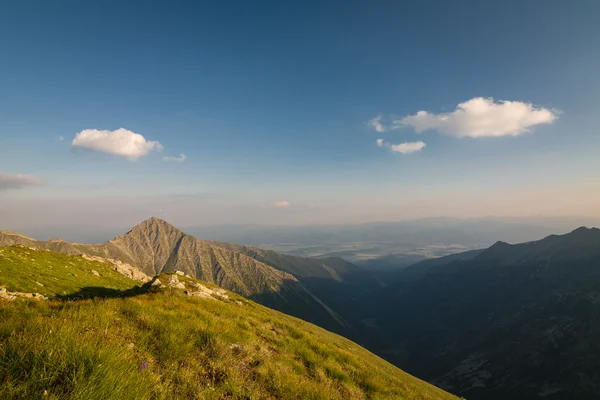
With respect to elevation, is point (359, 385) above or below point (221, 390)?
below

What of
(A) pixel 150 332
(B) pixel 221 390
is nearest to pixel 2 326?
(A) pixel 150 332

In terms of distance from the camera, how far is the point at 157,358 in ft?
25.6

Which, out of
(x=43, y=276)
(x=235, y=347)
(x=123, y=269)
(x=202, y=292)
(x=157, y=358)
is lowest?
(x=123, y=269)

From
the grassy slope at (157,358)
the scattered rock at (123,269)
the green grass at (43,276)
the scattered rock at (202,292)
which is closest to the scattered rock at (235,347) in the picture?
the grassy slope at (157,358)

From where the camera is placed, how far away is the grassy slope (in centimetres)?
468

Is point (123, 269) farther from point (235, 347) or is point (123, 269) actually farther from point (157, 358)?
point (157, 358)

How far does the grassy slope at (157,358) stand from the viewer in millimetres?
4682

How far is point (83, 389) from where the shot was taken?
14.6ft

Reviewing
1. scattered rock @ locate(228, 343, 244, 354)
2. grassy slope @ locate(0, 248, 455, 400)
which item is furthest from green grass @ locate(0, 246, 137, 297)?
scattered rock @ locate(228, 343, 244, 354)

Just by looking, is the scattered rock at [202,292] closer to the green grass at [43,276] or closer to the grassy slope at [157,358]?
the grassy slope at [157,358]

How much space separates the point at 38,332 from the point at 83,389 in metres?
2.42

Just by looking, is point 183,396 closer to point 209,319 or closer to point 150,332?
point 150,332

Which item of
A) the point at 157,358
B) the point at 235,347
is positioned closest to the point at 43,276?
the point at 235,347

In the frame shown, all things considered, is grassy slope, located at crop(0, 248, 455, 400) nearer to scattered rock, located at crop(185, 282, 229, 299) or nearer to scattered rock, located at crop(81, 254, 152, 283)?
scattered rock, located at crop(185, 282, 229, 299)
